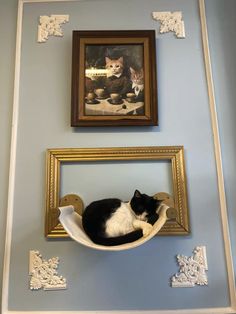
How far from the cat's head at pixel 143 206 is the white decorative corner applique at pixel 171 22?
76 centimetres

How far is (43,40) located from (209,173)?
0.91 meters

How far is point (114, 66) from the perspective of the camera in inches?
50.8

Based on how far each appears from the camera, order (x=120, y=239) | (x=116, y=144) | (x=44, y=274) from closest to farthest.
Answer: (x=120, y=239), (x=44, y=274), (x=116, y=144)

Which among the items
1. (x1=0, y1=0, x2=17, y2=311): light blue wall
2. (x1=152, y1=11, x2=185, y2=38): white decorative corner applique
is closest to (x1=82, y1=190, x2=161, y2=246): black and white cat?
(x1=0, y1=0, x2=17, y2=311): light blue wall

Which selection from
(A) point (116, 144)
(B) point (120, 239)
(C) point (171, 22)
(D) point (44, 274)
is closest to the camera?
(B) point (120, 239)

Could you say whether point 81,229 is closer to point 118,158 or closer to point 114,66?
point 118,158

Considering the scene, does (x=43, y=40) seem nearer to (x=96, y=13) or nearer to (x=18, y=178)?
(x=96, y=13)

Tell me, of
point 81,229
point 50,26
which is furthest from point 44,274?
point 50,26

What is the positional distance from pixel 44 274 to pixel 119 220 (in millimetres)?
377

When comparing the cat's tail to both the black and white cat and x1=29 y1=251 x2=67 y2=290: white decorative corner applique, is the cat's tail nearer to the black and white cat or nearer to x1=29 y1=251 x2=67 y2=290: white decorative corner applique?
the black and white cat

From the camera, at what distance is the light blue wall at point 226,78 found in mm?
1210

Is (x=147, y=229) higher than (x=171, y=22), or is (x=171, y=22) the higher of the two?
(x=171, y=22)

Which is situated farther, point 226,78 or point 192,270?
point 226,78

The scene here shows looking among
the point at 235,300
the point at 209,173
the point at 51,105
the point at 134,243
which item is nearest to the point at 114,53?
the point at 51,105
